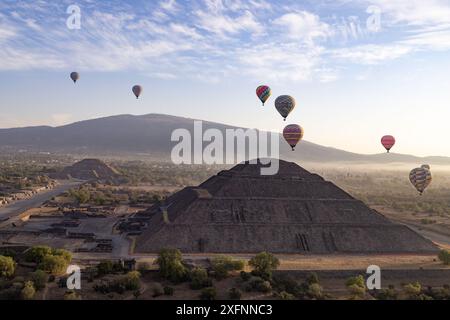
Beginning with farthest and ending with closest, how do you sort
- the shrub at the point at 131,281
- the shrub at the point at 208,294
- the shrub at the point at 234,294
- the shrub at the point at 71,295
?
1. the shrub at the point at 131,281
2. the shrub at the point at 234,294
3. the shrub at the point at 208,294
4. the shrub at the point at 71,295

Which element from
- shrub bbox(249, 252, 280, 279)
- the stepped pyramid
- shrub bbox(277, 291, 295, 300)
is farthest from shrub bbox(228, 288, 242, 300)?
the stepped pyramid

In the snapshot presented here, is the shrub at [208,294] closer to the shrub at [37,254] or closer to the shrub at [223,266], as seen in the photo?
the shrub at [223,266]

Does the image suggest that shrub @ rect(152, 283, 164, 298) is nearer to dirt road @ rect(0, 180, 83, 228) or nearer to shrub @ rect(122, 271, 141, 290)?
shrub @ rect(122, 271, 141, 290)

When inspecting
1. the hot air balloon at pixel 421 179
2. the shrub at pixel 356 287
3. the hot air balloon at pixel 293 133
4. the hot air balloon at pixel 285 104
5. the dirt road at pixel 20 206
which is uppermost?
the hot air balloon at pixel 285 104

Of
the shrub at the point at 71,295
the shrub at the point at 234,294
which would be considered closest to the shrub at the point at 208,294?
the shrub at the point at 234,294

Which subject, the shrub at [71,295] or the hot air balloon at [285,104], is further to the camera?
the hot air balloon at [285,104]

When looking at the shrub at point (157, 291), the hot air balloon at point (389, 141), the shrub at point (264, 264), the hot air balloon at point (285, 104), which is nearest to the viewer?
the shrub at point (157, 291)
